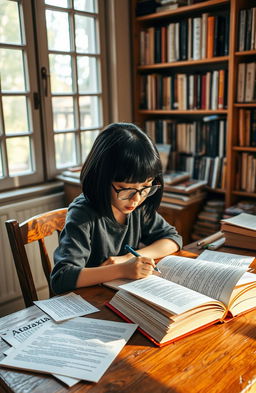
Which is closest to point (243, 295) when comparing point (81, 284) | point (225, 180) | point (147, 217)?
point (81, 284)

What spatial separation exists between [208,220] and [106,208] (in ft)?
4.27

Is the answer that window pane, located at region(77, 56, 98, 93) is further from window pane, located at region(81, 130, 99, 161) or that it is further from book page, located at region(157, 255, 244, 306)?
book page, located at region(157, 255, 244, 306)

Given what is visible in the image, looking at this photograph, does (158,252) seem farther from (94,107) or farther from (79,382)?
(94,107)

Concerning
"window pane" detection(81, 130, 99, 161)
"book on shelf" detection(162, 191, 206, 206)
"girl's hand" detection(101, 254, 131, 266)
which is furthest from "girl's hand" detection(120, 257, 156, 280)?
"window pane" detection(81, 130, 99, 161)

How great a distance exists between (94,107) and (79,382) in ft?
7.46

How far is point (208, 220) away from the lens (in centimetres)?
242

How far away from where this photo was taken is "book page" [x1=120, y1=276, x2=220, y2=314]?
2.89 ft

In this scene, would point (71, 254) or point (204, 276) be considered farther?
point (71, 254)

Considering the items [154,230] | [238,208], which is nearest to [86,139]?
[238,208]

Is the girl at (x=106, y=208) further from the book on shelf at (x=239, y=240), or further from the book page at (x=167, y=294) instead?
the book on shelf at (x=239, y=240)

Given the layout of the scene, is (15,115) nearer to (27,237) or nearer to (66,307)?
(27,237)

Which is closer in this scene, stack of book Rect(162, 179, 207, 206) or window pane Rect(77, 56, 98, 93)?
stack of book Rect(162, 179, 207, 206)

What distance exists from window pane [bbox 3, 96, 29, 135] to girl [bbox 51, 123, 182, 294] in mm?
1180

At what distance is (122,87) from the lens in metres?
2.76
